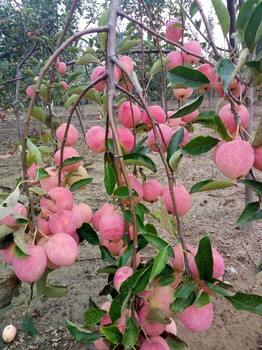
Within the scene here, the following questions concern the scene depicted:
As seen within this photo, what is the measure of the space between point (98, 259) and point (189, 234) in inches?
22.4

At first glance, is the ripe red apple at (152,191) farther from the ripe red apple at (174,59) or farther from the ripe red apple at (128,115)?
the ripe red apple at (174,59)

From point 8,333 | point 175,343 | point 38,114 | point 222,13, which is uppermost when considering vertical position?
point 222,13

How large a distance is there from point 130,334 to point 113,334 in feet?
0.14

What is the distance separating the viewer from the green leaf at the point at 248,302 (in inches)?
20.0

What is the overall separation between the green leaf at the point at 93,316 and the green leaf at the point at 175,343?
137 millimetres

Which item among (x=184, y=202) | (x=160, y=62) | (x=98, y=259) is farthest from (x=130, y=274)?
(x=98, y=259)

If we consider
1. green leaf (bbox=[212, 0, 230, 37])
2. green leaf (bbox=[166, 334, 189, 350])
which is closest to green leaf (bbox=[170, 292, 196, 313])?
green leaf (bbox=[166, 334, 189, 350])

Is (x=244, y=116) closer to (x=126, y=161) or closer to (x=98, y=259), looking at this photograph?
(x=126, y=161)

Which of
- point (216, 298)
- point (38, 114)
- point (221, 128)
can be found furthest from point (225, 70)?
point (216, 298)

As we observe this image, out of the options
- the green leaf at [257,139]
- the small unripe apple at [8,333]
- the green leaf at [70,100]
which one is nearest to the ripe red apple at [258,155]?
the green leaf at [257,139]

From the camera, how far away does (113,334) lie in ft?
1.75

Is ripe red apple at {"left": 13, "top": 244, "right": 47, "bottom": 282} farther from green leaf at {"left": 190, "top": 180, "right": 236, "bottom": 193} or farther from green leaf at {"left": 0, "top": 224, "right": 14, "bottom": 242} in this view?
green leaf at {"left": 190, "top": 180, "right": 236, "bottom": 193}

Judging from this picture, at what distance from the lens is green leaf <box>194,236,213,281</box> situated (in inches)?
20.4

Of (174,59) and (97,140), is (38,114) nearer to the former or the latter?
(97,140)
